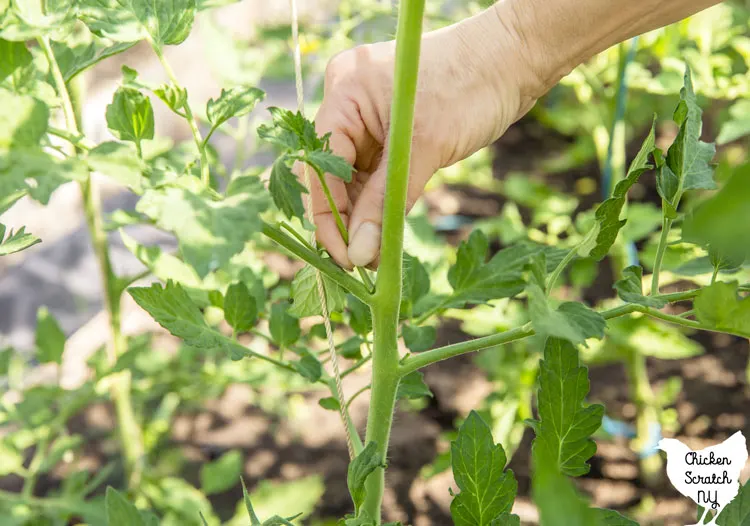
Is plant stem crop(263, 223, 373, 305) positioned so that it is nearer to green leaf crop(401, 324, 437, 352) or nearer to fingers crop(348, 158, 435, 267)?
fingers crop(348, 158, 435, 267)

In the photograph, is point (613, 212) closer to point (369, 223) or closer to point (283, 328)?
point (369, 223)

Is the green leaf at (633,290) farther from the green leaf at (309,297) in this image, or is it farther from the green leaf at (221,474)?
the green leaf at (221,474)

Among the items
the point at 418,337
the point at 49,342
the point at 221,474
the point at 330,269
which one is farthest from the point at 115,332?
the point at 330,269

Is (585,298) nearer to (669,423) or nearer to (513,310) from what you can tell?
(669,423)

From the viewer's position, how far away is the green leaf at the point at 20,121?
47cm

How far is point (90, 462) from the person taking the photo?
1834 mm

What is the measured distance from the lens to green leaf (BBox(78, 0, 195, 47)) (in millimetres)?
589

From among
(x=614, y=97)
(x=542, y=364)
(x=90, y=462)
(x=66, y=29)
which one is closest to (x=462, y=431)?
(x=542, y=364)

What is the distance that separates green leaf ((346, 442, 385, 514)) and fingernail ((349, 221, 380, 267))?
0.16m

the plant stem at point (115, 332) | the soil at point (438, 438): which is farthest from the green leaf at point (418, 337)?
the soil at point (438, 438)

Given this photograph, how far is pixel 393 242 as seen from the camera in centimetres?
62

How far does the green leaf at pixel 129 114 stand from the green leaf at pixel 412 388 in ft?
1.13

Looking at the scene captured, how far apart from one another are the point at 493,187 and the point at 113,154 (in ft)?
7.09

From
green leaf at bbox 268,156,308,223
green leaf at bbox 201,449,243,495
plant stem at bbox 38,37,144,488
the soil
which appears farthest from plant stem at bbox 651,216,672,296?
the soil
